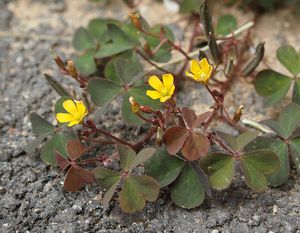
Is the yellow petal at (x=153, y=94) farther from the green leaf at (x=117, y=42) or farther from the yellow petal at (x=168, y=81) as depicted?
the green leaf at (x=117, y=42)

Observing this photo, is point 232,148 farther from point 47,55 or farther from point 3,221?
point 47,55

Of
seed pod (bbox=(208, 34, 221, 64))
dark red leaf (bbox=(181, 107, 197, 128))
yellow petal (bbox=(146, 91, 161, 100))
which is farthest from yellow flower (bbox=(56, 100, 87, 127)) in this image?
seed pod (bbox=(208, 34, 221, 64))

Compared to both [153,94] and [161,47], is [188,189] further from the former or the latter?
[161,47]

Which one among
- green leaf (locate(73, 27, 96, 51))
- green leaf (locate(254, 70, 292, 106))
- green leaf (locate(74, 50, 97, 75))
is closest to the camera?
green leaf (locate(254, 70, 292, 106))

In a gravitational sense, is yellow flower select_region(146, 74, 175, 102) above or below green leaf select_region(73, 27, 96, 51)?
above

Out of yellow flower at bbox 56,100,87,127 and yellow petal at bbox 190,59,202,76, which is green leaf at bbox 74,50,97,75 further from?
yellow petal at bbox 190,59,202,76

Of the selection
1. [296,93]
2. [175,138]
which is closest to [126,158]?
[175,138]

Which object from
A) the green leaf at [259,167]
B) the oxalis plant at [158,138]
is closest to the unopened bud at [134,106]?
the oxalis plant at [158,138]
